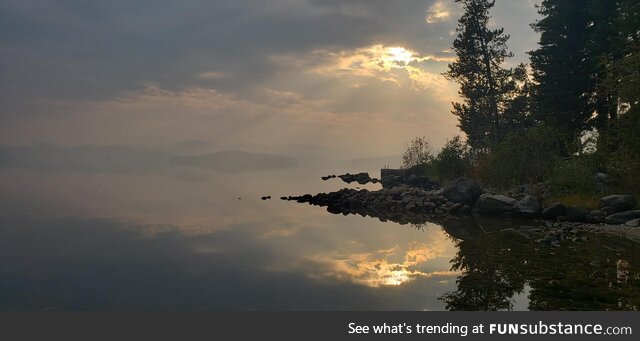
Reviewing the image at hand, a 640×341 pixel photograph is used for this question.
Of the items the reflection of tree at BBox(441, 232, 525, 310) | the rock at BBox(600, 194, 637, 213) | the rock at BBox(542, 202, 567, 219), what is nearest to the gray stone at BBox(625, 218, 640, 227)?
the rock at BBox(600, 194, 637, 213)

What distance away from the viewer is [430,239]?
73.1ft

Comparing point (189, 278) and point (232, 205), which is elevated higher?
point (232, 205)

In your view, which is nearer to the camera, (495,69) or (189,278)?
(189,278)

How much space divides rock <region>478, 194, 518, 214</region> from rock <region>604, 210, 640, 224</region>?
6.08 metres

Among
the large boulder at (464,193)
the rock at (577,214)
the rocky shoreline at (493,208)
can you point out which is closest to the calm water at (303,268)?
the rocky shoreline at (493,208)

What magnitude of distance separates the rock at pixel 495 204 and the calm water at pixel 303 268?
3452 mm

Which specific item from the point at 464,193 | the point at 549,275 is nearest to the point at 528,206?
the point at 464,193

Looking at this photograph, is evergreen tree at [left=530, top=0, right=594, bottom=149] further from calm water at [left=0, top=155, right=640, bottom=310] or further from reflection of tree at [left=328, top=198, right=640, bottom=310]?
reflection of tree at [left=328, top=198, right=640, bottom=310]

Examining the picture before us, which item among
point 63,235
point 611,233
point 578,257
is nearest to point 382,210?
point 611,233

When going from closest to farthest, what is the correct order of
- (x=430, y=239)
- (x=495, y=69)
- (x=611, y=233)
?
1. (x=611, y=233)
2. (x=430, y=239)
3. (x=495, y=69)

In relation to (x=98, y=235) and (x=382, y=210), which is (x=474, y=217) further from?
(x=98, y=235)

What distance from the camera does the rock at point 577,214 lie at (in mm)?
24569

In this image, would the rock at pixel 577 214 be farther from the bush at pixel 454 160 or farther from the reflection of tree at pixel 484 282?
the bush at pixel 454 160

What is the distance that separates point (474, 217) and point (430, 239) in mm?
8319
